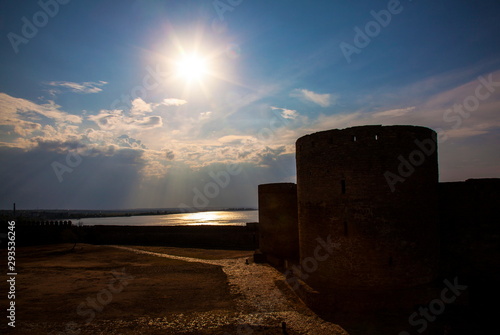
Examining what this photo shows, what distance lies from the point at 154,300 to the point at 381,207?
9.67m

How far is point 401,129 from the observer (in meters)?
9.97

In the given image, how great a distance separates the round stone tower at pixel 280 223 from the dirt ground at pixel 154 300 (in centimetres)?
141

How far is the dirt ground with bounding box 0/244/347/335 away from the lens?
9539mm

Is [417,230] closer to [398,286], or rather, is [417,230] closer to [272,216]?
[398,286]

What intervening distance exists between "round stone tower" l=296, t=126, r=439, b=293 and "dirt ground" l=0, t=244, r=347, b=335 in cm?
235

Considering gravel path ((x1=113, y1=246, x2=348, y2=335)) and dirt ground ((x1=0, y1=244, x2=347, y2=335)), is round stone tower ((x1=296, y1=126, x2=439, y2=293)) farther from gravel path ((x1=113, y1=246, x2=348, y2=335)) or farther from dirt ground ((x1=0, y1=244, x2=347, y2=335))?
dirt ground ((x1=0, y1=244, x2=347, y2=335))

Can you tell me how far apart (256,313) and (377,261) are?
4.59m

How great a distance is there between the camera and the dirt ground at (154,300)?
9539 mm

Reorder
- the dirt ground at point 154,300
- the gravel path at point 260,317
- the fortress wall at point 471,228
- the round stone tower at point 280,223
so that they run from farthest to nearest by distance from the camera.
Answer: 1. the round stone tower at point 280,223
2. the fortress wall at point 471,228
3. the dirt ground at point 154,300
4. the gravel path at point 260,317

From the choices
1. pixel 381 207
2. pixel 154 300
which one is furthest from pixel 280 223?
pixel 381 207

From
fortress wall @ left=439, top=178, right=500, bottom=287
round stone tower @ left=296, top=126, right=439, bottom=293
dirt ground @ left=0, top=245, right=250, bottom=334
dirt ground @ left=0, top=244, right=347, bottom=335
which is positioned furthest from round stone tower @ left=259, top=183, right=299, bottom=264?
fortress wall @ left=439, top=178, right=500, bottom=287

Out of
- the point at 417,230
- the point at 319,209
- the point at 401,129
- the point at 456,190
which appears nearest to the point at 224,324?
the point at 319,209

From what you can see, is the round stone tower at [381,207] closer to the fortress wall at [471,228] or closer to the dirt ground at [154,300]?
the fortress wall at [471,228]

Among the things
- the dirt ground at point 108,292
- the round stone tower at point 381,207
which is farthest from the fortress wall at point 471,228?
the dirt ground at point 108,292
